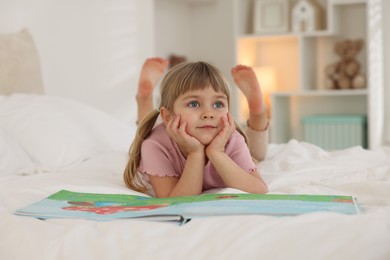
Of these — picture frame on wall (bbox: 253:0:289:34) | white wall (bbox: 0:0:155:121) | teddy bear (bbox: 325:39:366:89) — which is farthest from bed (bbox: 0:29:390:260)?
picture frame on wall (bbox: 253:0:289:34)

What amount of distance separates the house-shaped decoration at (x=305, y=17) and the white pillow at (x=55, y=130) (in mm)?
1907

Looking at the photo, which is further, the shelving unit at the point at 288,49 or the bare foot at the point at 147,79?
the shelving unit at the point at 288,49

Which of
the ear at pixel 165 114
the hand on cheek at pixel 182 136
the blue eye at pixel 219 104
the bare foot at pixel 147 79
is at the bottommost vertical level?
the hand on cheek at pixel 182 136

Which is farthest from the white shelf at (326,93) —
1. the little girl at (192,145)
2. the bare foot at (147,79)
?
the little girl at (192,145)

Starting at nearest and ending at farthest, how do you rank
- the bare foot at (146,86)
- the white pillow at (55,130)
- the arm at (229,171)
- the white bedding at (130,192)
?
the white bedding at (130,192) < the arm at (229,171) < the white pillow at (55,130) < the bare foot at (146,86)

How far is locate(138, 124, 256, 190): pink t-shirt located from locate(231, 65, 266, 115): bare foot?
16.1 inches

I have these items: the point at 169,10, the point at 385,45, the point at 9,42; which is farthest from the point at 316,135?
the point at 9,42

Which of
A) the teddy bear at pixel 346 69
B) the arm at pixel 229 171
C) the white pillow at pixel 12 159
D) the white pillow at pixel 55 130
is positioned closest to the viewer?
the arm at pixel 229 171

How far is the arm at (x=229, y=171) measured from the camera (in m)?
1.41

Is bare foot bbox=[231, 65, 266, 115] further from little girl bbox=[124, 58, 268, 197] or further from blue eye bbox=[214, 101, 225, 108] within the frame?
blue eye bbox=[214, 101, 225, 108]

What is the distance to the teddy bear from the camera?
3.72 metres

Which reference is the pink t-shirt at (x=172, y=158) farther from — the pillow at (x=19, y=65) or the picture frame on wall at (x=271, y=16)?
the picture frame on wall at (x=271, y=16)

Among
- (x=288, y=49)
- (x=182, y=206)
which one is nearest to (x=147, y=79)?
(x=182, y=206)

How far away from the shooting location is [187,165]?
4.73ft
